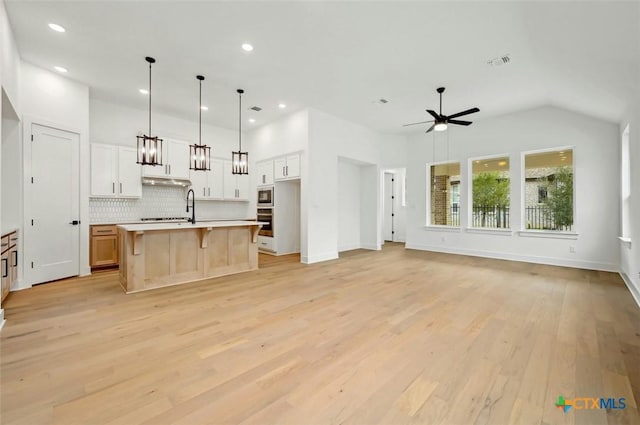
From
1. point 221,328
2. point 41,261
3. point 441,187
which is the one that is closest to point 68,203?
point 41,261

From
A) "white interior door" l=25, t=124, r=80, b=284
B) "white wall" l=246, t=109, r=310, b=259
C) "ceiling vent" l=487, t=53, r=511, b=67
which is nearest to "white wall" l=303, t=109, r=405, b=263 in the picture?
"white wall" l=246, t=109, r=310, b=259

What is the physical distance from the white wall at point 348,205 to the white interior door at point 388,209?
2050 mm

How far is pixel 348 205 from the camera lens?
796 centimetres

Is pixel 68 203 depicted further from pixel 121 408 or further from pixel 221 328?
pixel 121 408

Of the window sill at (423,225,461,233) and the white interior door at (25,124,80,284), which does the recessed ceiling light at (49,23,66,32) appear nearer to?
the white interior door at (25,124,80,284)

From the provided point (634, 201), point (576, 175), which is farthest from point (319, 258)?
point (576, 175)

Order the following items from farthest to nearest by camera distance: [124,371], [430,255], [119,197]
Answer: [430,255]
[119,197]
[124,371]

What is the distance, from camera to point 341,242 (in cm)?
774

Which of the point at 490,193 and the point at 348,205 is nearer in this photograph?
the point at 490,193

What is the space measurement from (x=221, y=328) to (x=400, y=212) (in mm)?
8160

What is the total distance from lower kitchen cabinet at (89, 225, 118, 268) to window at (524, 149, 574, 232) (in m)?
8.77

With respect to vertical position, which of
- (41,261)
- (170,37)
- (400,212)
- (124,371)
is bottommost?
(124,371)

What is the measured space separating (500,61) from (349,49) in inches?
89.0

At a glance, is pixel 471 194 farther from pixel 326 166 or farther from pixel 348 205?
pixel 326 166
